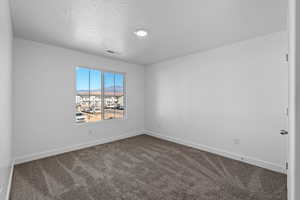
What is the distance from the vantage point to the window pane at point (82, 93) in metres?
3.67

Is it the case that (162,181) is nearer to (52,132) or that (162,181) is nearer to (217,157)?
(217,157)

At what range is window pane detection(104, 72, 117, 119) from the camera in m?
4.28

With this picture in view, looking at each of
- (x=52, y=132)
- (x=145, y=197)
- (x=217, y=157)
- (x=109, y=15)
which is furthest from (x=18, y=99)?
(x=217, y=157)

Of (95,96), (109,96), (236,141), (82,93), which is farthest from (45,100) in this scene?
(236,141)

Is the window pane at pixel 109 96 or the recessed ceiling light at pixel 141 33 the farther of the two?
the window pane at pixel 109 96

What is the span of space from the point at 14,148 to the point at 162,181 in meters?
2.90

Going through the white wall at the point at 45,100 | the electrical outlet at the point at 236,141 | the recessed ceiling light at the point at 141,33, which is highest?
the recessed ceiling light at the point at 141,33

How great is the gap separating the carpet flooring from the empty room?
0.02 m

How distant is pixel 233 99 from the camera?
3033 mm

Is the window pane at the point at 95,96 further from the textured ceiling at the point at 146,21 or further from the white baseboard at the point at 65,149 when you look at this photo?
the textured ceiling at the point at 146,21

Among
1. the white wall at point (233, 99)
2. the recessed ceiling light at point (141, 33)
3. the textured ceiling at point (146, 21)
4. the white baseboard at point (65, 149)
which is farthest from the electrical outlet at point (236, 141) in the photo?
the white baseboard at point (65, 149)

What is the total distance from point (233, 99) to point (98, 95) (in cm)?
351

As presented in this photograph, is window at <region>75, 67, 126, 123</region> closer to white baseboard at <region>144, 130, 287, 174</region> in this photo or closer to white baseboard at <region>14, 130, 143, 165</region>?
white baseboard at <region>14, 130, 143, 165</region>

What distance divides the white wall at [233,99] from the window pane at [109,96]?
5.28 ft
